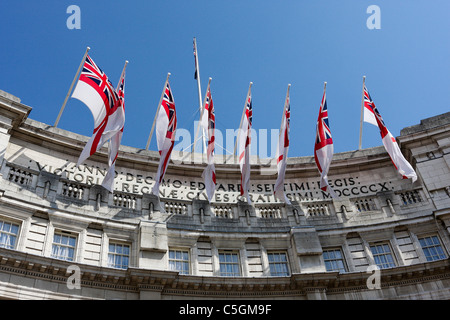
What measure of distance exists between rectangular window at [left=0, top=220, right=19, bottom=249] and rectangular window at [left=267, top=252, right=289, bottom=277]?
38.1 feet

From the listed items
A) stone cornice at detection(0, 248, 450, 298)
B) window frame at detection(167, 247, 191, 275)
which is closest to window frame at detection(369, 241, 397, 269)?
stone cornice at detection(0, 248, 450, 298)

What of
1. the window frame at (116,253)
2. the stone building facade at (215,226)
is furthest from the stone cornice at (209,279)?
the window frame at (116,253)

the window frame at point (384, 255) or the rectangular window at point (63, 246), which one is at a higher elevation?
the rectangular window at point (63, 246)

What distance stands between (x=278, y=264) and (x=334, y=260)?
281cm

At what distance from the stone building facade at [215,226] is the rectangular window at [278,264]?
5cm

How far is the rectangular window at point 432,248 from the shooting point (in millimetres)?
21812

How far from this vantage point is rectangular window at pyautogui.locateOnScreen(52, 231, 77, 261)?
19594 millimetres

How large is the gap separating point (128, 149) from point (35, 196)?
5.79m

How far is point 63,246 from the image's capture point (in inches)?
783

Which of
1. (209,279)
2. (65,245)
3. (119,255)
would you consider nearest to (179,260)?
(209,279)

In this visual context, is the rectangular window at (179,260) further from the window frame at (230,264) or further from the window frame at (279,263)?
the window frame at (279,263)

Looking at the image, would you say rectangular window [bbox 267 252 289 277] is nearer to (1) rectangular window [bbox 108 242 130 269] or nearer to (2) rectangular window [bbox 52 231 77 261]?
(1) rectangular window [bbox 108 242 130 269]

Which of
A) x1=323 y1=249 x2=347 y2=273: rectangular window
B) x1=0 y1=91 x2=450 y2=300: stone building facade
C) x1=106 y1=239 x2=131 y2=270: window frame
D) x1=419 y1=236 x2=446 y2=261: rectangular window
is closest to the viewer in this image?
x1=0 y1=91 x2=450 y2=300: stone building facade
